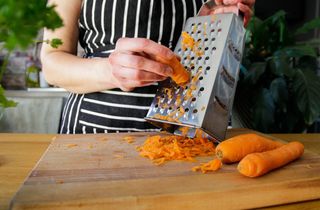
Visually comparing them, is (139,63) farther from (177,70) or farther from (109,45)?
(109,45)

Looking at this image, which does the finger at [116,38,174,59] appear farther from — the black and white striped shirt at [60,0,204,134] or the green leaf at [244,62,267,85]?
the green leaf at [244,62,267,85]

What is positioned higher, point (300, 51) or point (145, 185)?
point (300, 51)

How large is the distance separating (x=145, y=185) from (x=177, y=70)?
30 centimetres

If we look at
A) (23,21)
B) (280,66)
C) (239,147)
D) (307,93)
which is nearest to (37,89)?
(280,66)

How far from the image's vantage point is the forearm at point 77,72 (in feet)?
2.82

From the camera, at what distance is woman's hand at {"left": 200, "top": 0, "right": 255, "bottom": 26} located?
92cm

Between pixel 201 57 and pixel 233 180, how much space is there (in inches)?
13.5

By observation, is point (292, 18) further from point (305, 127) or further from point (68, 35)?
point (68, 35)

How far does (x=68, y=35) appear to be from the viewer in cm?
106

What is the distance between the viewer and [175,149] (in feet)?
2.47

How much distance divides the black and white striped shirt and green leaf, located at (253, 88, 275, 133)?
703 millimetres

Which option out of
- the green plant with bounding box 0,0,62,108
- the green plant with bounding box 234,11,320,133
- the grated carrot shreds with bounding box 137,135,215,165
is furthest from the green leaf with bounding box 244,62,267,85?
the green plant with bounding box 0,0,62,108

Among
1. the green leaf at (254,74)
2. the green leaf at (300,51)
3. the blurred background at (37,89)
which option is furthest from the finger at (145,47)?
the green leaf at (300,51)

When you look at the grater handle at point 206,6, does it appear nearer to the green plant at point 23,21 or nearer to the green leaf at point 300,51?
the green plant at point 23,21
